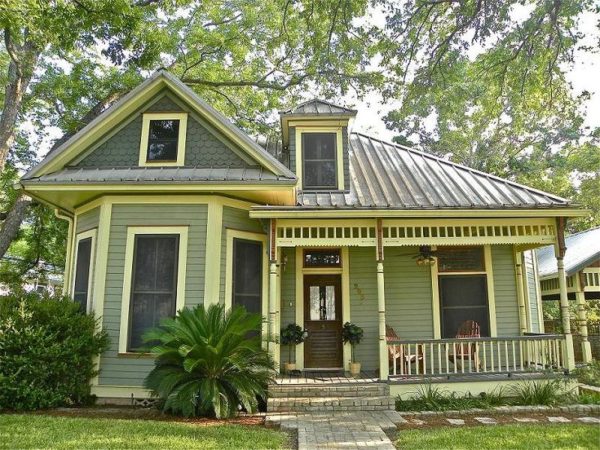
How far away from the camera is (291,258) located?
9.62m

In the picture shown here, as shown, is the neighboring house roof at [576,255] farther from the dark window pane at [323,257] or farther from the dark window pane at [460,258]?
the dark window pane at [323,257]

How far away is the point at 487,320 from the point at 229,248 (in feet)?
18.7

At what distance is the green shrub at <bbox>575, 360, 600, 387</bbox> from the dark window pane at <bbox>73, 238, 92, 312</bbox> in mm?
9311

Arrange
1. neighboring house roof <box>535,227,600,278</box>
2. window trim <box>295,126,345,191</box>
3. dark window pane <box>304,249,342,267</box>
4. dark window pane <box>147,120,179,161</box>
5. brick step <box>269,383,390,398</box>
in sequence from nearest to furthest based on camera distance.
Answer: brick step <box>269,383,390,398</box> → dark window pane <box>147,120,179,161</box> → dark window pane <box>304,249,342,267</box> → window trim <box>295,126,345,191</box> → neighboring house roof <box>535,227,600,278</box>

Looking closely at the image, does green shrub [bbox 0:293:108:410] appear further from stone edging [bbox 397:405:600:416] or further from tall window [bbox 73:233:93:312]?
stone edging [bbox 397:405:600:416]

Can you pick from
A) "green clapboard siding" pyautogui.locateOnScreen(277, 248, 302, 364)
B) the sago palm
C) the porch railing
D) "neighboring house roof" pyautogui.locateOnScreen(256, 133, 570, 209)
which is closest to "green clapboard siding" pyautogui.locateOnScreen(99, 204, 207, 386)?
the sago palm

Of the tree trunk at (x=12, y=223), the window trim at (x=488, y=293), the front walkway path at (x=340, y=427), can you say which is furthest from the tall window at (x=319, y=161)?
the tree trunk at (x=12, y=223)

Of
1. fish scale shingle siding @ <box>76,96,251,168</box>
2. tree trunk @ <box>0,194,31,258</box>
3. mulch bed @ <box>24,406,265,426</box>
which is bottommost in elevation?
mulch bed @ <box>24,406,265,426</box>

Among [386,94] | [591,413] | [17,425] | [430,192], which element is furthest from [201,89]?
[591,413]

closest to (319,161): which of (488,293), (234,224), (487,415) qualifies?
(234,224)

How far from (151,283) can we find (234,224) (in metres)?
1.87

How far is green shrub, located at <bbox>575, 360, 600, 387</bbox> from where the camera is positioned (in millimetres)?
8227

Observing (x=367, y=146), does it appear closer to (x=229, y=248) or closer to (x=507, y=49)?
(x=507, y=49)

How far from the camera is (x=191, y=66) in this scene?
15.8 metres
